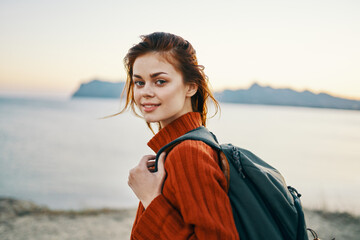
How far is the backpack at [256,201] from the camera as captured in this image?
4.00 ft

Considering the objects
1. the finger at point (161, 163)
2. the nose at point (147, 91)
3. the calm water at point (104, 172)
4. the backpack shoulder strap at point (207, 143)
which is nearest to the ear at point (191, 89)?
the nose at point (147, 91)

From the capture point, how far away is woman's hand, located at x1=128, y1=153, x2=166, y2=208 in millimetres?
1335

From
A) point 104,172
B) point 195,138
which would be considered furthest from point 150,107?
point 104,172

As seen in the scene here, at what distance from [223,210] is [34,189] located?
14157 millimetres

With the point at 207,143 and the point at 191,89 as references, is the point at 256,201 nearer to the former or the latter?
the point at 207,143

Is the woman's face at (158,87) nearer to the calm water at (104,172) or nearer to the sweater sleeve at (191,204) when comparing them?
the sweater sleeve at (191,204)

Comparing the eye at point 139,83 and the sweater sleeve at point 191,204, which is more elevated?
the eye at point 139,83

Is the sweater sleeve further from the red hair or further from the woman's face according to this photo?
the red hair

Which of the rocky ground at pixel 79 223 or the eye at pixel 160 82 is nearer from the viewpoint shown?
the eye at pixel 160 82

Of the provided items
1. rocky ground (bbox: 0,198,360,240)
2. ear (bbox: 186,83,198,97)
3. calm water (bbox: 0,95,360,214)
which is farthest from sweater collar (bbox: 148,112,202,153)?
calm water (bbox: 0,95,360,214)

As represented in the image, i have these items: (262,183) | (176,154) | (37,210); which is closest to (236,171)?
(262,183)

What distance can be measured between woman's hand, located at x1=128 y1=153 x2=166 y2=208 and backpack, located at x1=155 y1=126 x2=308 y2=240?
0.44 ft

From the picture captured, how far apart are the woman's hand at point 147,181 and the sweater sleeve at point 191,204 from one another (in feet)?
0.16

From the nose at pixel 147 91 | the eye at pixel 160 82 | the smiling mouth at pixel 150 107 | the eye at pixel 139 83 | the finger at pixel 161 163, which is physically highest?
the eye at pixel 160 82
